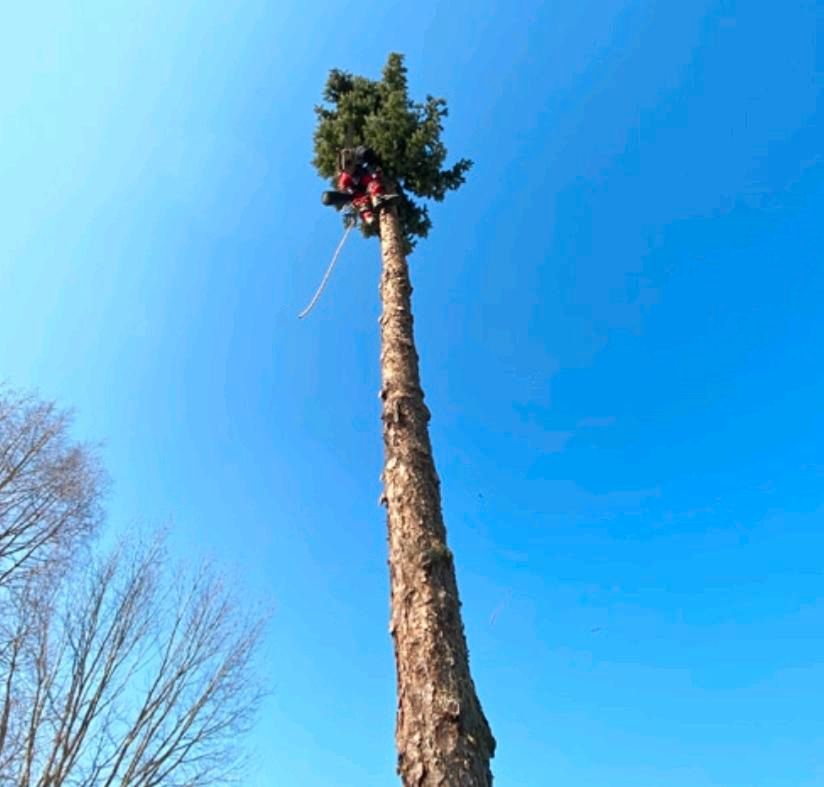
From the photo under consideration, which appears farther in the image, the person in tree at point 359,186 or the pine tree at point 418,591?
the person in tree at point 359,186

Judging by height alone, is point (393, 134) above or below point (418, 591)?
above

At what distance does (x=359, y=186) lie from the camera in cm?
677

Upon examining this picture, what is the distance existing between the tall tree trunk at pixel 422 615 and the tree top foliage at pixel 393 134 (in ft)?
13.1

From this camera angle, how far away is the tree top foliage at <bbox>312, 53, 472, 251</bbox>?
7422 millimetres

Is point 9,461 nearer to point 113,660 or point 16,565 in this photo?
point 16,565

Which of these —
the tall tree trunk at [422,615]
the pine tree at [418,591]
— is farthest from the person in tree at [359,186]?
the tall tree trunk at [422,615]

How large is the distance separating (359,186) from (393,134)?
1.21 metres

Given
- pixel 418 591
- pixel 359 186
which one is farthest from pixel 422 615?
pixel 359 186

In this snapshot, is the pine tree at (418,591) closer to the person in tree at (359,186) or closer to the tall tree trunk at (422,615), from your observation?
the tall tree trunk at (422,615)

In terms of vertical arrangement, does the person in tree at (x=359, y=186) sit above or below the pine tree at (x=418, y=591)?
above

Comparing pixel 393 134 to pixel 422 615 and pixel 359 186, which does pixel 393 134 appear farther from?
pixel 422 615

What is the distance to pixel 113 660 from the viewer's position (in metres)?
6.51

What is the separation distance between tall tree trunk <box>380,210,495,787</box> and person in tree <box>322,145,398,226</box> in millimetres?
2716

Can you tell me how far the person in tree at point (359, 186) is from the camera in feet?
21.5
